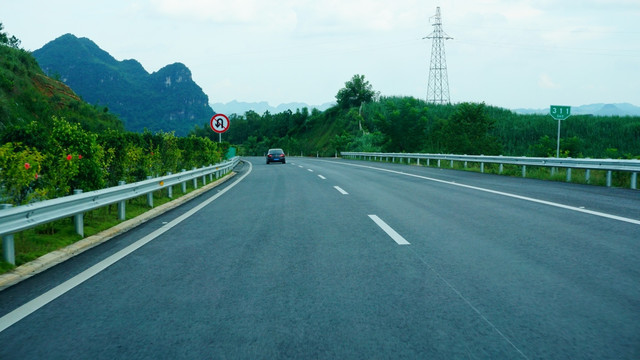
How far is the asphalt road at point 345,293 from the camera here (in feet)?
10.6

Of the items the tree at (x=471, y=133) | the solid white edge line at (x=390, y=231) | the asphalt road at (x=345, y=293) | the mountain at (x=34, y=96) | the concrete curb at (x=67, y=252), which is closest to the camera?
the asphalt road at (x=345, y=293)

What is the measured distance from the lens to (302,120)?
131 m

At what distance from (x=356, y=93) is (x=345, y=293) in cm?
10342

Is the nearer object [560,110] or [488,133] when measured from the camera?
[560,110]

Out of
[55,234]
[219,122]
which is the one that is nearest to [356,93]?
[219,122]

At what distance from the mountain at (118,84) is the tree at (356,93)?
6814cm

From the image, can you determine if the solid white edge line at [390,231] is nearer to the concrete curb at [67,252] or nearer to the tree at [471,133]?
the concrete curb at [67,252]

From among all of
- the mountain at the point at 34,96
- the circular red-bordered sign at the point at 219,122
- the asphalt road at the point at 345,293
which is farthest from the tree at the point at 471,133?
the asphalt road at the point at 345,293

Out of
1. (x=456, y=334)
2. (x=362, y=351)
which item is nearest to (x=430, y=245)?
(x=456, y=334)

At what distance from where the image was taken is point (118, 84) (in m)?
170

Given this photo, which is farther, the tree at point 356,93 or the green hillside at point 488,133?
the tree at point 356,93

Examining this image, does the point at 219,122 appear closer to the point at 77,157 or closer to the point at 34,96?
the point at 77,157

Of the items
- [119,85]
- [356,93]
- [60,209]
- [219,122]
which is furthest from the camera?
[119,85]

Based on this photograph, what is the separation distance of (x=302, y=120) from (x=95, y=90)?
7908 cm
